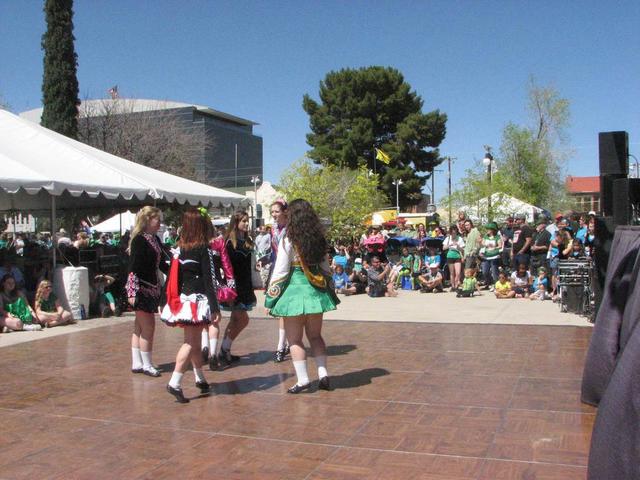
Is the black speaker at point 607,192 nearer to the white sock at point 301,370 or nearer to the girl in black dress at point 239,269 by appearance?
the white sock at point 301,370

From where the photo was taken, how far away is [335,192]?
36125 millimetres

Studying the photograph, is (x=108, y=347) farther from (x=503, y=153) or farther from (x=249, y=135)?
(x=249, y=135)

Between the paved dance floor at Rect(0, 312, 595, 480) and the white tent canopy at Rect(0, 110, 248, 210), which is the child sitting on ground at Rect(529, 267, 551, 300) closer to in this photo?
the paved dance floor at Rect(0, 312, 595, 480)

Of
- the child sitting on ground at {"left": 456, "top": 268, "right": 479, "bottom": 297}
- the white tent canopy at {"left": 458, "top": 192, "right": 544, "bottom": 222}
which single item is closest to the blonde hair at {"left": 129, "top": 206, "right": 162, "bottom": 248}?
the child sitting on ground at {"left": 456, "top": 268, "right": 479, "bottom": 297}

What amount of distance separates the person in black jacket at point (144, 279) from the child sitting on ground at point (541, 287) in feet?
27.5

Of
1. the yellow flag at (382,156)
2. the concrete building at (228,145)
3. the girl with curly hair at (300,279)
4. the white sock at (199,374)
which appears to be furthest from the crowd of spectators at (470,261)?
the concrete building at (228,145)

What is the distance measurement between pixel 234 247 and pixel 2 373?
2882 mm

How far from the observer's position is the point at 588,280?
10695 millimetres

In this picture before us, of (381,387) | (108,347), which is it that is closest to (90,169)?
(108,347)

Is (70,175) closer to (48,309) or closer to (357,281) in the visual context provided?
(48,309)

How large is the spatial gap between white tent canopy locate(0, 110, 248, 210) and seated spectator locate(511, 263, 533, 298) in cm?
660

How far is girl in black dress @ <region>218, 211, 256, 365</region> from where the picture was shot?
7.21 metres

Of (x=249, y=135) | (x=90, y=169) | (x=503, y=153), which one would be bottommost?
(x=90, y=169)

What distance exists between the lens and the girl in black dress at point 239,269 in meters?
7.21
